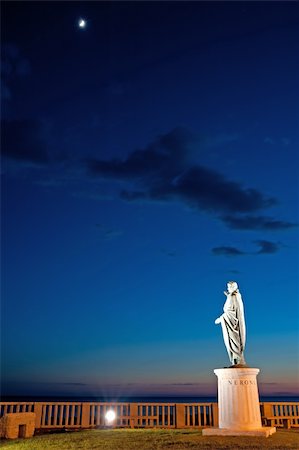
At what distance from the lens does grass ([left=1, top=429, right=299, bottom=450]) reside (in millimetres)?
9367

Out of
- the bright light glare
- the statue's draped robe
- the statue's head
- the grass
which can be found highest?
the statue's head

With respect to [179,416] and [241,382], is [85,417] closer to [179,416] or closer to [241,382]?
[179,416]

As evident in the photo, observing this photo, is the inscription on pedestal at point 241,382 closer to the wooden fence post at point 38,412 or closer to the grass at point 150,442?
the grass at point 150,442

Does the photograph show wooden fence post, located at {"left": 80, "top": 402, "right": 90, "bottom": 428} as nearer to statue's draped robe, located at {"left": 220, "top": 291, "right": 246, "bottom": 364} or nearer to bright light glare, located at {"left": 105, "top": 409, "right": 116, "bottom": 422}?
bright light glare, located at {"left": 105, "top": 409, "right": 116, "bottom": 422}

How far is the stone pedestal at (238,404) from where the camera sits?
11.0m

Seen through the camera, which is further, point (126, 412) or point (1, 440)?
point (126, 412)

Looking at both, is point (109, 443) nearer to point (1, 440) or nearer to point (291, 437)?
point (1, 440)

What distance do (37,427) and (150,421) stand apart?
362cm

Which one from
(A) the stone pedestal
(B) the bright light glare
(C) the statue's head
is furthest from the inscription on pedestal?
(B) the bright light glare

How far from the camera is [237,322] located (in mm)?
12258

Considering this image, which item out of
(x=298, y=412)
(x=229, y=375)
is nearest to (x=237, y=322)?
(x=229, y=375)

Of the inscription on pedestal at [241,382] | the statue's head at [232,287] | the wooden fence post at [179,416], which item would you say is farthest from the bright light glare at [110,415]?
the statue's head at [232,287]

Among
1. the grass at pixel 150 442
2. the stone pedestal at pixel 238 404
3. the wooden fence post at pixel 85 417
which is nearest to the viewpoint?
the grass at pixel 150 442

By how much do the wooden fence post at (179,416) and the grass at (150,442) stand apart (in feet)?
8.83
